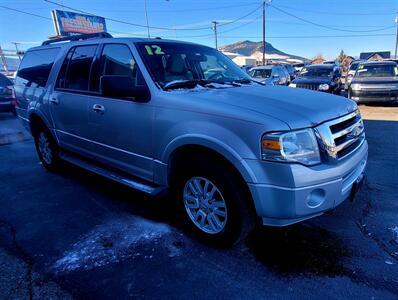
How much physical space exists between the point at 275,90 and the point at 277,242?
1.53 metres

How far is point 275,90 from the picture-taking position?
3188mm

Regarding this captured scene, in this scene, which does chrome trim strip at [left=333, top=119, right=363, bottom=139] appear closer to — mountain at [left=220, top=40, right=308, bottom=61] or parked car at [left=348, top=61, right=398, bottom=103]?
parked car at [left=348, top=61, right=398, bottom=103]

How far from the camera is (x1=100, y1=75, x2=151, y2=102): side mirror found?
2.82 meters

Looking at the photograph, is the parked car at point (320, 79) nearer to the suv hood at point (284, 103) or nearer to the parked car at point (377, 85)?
the parked car at point (377, 85)

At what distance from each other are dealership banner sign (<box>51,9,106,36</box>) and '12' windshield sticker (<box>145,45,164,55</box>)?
2387cm

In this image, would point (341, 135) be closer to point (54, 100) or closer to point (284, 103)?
point (284, 103)

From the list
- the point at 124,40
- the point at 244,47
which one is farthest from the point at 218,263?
the point at 244,47

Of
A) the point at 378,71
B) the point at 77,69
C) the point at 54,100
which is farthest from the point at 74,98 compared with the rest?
the point at 378,71

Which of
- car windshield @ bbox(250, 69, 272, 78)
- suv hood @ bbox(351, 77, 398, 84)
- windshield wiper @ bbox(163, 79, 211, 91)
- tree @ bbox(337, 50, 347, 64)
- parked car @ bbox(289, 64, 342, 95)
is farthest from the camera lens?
tree @ bbox(337, 50, 347, 64)

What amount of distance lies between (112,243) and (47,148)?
2834 millimetres

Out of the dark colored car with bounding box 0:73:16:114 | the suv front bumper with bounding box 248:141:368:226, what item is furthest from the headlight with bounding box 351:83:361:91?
the dark colored car with bounding box 0:73:16:114

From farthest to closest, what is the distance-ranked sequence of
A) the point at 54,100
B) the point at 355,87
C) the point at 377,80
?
the point at 355,87 < the point at 377,80 < the point at 54,100

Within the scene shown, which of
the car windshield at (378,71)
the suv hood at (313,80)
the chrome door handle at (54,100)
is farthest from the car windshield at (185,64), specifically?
the car windshield at (378,71)

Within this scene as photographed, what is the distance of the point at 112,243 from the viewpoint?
298 centimetres
